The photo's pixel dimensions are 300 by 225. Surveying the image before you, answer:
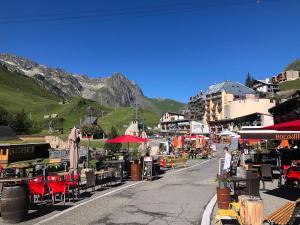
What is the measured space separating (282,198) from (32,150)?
51978 millimetres

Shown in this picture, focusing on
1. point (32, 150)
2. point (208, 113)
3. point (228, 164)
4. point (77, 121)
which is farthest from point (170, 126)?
point (228, 164)

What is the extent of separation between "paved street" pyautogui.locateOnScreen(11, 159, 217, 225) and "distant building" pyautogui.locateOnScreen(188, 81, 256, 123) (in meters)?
105

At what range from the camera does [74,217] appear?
10.7 m

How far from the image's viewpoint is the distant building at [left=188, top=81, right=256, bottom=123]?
12362 cm

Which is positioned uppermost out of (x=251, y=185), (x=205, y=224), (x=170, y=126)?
(x=170, y=126)

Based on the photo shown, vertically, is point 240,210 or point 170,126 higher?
point 170,126

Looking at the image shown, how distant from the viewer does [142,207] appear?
1220 cm

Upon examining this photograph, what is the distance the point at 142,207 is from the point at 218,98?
383ft

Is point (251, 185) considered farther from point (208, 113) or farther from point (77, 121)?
point (77, 121)

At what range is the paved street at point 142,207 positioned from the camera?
34.0 ft

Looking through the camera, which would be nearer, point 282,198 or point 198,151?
point 282,198

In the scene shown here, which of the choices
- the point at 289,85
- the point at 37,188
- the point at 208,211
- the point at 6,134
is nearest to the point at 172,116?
the point at 289,85

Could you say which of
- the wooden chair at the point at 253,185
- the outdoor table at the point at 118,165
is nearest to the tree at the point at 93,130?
the outdoor table at the point at 118,165

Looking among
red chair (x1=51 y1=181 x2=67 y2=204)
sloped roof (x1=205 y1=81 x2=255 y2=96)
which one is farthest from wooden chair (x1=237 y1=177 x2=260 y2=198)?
sloped roof (x1=205 y1=81 x2=255 y2=96)
